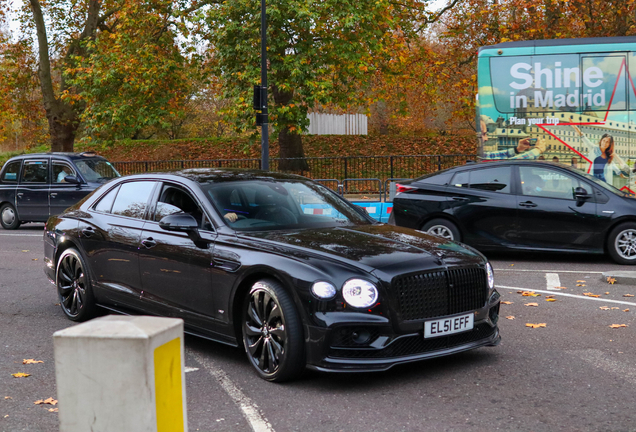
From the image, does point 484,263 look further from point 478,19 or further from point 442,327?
point 478,19

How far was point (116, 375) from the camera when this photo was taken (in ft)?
8.85

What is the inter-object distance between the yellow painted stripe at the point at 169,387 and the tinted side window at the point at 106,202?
4.49m

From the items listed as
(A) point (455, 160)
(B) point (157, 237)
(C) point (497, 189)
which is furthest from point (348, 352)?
(A) point (455, 160)

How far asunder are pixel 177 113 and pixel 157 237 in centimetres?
2137

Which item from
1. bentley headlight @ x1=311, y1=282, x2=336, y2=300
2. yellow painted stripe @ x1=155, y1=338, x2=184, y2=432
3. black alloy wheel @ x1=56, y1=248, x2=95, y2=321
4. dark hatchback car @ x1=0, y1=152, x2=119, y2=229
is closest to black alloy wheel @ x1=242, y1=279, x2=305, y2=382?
bentley headlight @ x1=311, y1=282, x2=336, y2=300

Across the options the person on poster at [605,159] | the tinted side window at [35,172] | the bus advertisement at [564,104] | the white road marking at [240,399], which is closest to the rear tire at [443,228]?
the bus advertisement at [564,104]

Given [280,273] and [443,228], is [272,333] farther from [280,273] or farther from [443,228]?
[443,228]

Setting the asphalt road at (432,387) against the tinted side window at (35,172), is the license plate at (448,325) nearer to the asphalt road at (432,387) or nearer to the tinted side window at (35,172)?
the asphalt road at (432,387)

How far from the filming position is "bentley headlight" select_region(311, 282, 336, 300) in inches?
190

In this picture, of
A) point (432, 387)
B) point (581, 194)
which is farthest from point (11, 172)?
point (432, 387)

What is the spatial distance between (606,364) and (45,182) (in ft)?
49.6

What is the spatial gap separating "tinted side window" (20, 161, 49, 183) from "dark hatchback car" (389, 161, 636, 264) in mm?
9920

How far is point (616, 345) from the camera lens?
605cm

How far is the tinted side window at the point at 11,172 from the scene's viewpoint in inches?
714
